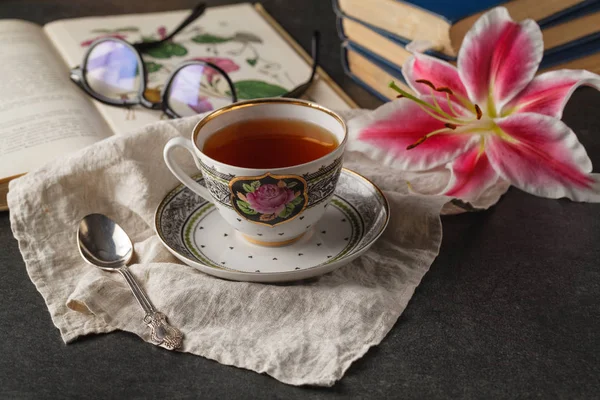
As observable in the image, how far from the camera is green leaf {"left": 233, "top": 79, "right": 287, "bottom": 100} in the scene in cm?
117

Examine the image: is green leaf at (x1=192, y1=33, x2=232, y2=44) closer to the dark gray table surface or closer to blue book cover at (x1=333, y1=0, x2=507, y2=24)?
blue book cover at (x1=333, y1=0, x2=507, y2=24)

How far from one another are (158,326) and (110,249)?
0.17 m

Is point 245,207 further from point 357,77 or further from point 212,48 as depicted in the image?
point 212,48

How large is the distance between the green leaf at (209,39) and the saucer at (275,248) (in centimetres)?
62

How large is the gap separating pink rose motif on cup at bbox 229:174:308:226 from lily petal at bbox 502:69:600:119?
29cm

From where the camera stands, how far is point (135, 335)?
0.65 meters

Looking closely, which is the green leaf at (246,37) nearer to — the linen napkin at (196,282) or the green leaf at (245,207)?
the linen napkin at (196,282)

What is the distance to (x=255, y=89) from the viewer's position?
47.1 inches

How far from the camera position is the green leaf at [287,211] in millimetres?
724

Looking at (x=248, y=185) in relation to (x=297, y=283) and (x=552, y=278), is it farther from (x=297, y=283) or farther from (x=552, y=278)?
(x=552, y=278)

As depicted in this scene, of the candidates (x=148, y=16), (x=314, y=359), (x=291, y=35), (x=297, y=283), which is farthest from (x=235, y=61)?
(x=314, y=359)

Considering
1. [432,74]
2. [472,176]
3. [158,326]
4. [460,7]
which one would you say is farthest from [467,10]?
[158,326]

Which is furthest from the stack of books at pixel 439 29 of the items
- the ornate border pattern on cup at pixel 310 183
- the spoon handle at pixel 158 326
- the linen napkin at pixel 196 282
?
the spoon handle at pixel 158 326

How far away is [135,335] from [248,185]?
190 millimetres
